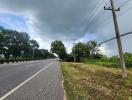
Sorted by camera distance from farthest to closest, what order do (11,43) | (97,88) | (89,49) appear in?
(89,49) < (11,43) < (97,88)

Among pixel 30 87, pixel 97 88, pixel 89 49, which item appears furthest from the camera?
pixel 89 49

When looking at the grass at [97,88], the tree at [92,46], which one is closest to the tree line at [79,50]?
the tree at [92,46]

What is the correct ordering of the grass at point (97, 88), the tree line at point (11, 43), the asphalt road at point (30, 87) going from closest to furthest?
the asphalt road at point (30, 87), the grass at point (97, 88), the tree line at point (11, 43)

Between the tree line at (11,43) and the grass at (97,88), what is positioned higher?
the tree line at (11,43)

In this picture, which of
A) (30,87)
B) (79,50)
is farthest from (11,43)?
(30,87)

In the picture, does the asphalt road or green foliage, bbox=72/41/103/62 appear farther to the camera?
green foliage, bbox=72/41/103/62

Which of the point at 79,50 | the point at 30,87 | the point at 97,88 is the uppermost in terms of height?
the point at 79,50

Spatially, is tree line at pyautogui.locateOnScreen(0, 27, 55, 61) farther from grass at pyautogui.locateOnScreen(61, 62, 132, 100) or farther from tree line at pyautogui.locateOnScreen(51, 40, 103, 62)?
grass at pyautogui.locateOnScreen(61, 62, 132, 100)

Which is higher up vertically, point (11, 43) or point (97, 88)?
point (11, 43)

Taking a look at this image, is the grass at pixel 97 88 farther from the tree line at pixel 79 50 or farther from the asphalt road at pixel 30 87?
the tree line at pixel 79 50

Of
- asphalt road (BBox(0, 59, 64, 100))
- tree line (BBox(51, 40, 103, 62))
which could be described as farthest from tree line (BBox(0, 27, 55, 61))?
asphalt road (BBox(0, 59, 64, 100))

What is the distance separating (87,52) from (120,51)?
118m

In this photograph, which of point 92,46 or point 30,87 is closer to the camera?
point 30,87

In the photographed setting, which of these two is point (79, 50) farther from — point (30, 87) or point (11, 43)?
point (30, 87)
